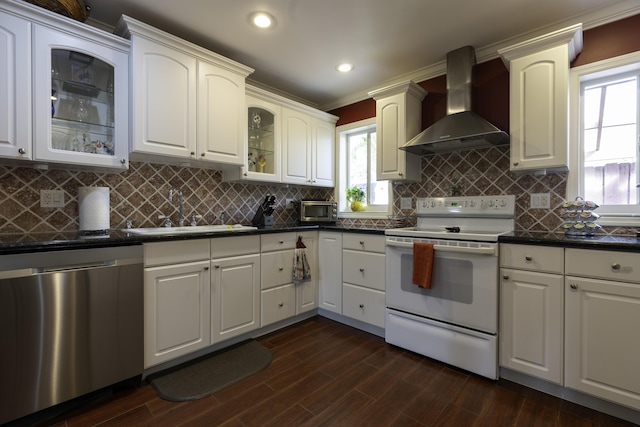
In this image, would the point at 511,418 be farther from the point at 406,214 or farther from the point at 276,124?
the point at 276,124

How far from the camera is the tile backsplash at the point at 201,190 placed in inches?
74.7

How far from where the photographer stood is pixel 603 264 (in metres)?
1.57

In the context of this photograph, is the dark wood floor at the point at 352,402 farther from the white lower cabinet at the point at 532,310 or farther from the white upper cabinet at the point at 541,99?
the white upper cabinet at the point at 541,99

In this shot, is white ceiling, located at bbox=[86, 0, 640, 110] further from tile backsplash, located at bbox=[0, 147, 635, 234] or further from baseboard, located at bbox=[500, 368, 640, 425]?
baseboard, located at bbox=[500, 368, 640, 425]

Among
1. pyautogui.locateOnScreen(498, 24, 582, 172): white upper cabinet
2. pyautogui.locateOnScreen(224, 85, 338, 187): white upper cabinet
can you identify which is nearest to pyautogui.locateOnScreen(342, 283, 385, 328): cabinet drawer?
pyautogui.locateOnScreen(224, 85, 338, 187): white upper cabinet

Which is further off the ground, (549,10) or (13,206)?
(549,10)

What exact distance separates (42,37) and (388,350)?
3084 millimetres

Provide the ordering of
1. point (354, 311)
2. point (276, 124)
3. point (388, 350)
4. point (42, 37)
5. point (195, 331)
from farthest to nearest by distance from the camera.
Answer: point (276, 124) < point (354, 311) < point (388, 350) < point (195, 331) < point (42, 37)

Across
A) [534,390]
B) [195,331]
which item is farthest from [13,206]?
[534,390]

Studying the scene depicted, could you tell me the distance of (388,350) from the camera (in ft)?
7.70

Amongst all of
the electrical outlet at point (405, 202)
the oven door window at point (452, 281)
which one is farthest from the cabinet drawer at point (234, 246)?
the electrical outlet at point (405, 202)

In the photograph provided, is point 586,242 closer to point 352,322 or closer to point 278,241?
point 352,322

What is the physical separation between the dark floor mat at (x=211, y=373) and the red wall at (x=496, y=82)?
8.40ft

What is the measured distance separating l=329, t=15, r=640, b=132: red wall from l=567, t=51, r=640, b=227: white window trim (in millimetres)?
50
